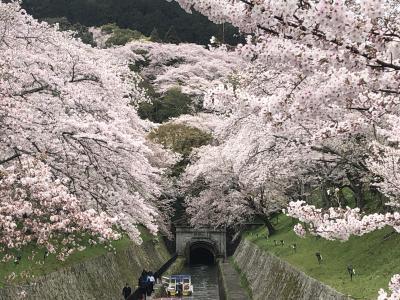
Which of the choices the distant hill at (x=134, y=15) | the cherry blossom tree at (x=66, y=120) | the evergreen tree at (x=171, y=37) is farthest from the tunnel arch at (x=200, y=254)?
the distant hill at (x=134, y=15)

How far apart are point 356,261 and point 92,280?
1117cm

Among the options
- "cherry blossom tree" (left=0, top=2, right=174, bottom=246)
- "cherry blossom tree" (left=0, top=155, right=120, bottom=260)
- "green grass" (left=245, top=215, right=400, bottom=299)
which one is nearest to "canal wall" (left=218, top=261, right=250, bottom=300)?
"green grass" (left=245, top=215, right=400, bottom=299)

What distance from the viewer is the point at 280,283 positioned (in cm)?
2106

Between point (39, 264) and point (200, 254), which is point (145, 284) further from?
point (200, 254)

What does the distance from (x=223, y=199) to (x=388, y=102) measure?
37.0 meters

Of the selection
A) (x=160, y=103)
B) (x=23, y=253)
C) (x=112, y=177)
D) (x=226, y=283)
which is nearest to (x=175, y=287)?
(x=226, y=283)

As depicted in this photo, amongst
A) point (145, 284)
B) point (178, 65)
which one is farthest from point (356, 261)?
point (178, 65)

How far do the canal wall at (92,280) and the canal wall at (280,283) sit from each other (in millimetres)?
7094

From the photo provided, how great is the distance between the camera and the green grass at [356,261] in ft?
46.5

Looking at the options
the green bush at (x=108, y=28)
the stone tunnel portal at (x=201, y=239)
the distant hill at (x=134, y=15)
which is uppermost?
the distant hill at (x=134, y=15)

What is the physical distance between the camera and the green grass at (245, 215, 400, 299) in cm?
1416

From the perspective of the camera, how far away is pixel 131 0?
327 feet

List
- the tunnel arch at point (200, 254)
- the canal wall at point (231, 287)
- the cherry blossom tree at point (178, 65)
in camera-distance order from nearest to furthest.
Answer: the canal wall at point (231, 287), the tunnel arch at point (200, 254), the cherry blossom tree at point (178, 65)

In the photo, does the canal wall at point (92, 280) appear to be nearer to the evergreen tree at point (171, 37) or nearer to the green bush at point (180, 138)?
the green bush at point (180, 138)
